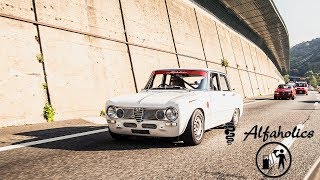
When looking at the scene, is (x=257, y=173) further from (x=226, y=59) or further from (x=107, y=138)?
(x=226, y=59)

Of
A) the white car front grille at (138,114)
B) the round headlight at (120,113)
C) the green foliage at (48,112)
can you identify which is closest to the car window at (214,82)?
the white car front grille at (138,114)

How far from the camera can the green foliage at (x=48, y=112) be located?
31.6ft

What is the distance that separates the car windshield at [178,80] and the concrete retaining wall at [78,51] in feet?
13.4

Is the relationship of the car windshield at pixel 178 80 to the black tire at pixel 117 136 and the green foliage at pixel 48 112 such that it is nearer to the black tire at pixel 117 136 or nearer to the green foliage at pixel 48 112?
the black tire at pixel 117 136

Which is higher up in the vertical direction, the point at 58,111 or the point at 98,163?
the point at 58,111

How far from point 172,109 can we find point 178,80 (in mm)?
1817

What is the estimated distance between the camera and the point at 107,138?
6.60 meters

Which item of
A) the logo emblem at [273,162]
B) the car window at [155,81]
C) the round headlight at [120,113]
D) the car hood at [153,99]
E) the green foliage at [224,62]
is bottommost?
the logo emblem at [273,162]

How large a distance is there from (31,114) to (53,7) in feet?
13.3

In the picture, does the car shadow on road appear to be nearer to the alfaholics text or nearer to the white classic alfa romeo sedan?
the white classic alfa romeo sedan

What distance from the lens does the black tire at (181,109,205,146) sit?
572 centimetres

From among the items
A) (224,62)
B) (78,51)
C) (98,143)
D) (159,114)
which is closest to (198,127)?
(159,114)

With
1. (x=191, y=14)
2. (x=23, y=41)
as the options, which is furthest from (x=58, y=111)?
(x=191, y=14)

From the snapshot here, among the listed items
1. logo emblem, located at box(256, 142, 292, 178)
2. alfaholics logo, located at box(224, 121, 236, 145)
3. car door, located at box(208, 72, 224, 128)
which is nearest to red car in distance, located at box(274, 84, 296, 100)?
alfaholics logo, located at box(224, 121, 236, 145)
